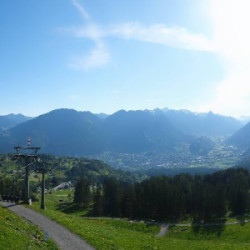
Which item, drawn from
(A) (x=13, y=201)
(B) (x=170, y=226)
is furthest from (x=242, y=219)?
(A) (x=13, y=201)

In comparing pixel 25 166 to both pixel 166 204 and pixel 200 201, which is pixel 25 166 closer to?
pixel 166 204

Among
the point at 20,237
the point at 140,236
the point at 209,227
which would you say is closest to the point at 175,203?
the point at 209,227

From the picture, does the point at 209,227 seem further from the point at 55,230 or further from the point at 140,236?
the point at 55,230

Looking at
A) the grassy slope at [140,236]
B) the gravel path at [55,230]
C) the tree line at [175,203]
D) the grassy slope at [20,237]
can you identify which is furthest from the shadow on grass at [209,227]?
the grassy slope at [20,237]

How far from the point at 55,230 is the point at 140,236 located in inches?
583

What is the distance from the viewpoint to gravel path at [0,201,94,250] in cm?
3580

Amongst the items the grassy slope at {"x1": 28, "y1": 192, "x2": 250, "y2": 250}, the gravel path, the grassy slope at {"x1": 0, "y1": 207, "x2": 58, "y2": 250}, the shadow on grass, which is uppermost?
the grassy slope at {"x1": 0, "y1": 207, "x2": 58, "y2": 250}

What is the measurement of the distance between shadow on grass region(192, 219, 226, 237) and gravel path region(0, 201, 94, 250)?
54816 mm

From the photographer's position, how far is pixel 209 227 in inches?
3910

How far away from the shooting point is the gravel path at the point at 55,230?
3580cm

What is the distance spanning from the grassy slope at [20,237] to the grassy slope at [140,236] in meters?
5.51

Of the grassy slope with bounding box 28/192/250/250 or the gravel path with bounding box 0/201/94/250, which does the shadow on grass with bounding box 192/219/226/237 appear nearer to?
the grassy slope with bounding box 28/192/250/250

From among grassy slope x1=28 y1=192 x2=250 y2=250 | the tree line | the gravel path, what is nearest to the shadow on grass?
grassy slope x1=28 y1=192 x2=250 y2=250

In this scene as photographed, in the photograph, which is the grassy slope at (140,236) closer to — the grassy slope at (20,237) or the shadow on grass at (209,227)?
the shadow on grass at (209,227)
